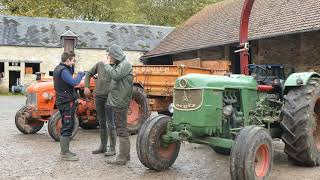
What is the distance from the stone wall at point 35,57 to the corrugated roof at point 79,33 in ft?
1.15

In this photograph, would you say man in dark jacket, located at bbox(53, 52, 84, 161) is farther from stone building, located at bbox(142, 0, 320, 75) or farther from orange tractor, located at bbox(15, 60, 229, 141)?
stone building, located at bbox(142, 0, 320, 75)

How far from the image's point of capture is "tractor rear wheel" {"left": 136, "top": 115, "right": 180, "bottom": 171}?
642 centimetres

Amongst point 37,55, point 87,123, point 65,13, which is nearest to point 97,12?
point 65,13

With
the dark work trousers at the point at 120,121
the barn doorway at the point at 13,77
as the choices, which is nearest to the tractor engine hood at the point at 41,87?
the dark work trousers at the point at 120,121

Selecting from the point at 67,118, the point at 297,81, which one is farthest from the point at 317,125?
the point at 67,118

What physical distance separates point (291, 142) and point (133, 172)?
226 centimetres

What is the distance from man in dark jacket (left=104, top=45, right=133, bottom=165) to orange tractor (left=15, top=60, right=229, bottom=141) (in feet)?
9.60

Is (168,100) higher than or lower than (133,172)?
higher

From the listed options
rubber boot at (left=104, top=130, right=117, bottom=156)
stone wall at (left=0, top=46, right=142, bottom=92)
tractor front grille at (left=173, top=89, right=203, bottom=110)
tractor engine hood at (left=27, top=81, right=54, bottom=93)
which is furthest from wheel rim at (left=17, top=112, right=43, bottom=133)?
stone wall at (left=0, top=46, right=142, bottom=92)

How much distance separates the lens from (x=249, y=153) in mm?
5469

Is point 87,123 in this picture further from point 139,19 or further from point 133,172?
point 139,19

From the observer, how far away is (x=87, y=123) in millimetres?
11398

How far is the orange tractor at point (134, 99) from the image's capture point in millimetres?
10023

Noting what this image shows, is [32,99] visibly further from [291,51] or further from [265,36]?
[291,51]
